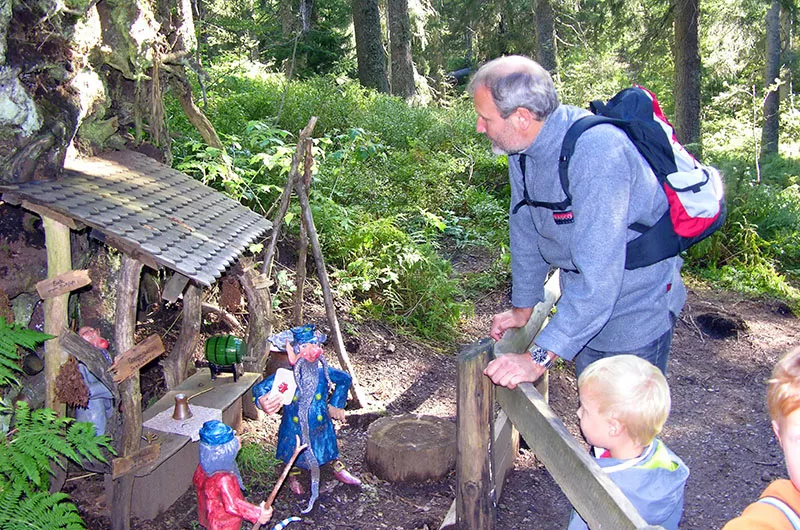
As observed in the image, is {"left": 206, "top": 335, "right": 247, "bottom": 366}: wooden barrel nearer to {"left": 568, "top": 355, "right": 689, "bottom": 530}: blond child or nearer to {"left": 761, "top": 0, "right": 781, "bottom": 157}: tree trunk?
{"left": 568, "top": 355, "right": 689, "bottom": 530}: blond child

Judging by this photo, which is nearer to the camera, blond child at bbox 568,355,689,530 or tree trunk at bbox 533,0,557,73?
blond child at bbox 568,355,689,530

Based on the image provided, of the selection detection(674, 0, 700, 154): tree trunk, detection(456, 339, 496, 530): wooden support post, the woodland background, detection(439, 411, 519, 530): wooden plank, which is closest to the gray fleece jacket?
detection(456, 339, 496, 530): wooden support post

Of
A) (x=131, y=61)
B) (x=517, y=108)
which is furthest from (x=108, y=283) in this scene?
(x=517, y=108)

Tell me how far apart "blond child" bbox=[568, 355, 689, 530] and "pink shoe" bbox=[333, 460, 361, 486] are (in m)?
2.23

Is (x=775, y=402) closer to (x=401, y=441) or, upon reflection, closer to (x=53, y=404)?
(x=401, y=441)

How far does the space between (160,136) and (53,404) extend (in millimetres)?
2477

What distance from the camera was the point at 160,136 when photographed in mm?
5434

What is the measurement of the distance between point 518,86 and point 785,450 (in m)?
1.66

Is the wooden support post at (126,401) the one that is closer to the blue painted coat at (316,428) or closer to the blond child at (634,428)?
the blue painted coat at (316,428)

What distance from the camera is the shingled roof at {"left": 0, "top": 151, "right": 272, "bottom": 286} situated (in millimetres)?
3408

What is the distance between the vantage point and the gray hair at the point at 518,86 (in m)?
2.71

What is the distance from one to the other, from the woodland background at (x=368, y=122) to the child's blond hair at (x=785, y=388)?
9.47ft

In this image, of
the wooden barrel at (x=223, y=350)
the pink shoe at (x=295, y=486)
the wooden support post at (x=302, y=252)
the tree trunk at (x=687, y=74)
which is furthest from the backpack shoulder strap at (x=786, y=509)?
the tree trunk at (x=687, y=74)

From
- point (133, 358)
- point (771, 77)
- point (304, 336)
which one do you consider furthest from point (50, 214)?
point (771, 77)
